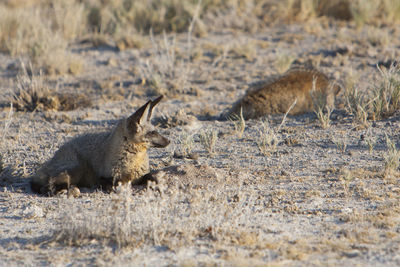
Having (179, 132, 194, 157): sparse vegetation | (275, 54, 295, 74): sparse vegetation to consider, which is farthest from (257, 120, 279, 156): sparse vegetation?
(275, 54, 295, 74): sparse vegetation

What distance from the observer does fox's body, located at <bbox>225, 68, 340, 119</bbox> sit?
34.3 ft

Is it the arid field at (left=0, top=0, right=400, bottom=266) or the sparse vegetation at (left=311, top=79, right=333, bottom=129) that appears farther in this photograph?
the sparse vegetation at (left=311, top=79, right=333, bottom=129)

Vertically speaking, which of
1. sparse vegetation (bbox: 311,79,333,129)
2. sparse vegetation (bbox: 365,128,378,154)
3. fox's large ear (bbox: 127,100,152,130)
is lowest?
sparse vegetation (bbox: 365,128,378,154)

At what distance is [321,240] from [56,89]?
8.45m

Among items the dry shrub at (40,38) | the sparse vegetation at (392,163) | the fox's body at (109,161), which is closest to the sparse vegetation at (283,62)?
the dry shrub at (40,38)

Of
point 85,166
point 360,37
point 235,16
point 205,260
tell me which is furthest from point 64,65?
point 205,260

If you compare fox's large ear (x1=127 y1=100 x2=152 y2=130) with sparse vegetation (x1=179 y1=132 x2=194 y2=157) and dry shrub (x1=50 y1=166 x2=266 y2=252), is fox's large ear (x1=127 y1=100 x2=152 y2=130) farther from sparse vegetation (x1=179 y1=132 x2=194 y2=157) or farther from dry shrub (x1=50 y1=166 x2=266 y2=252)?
dry shrub (x1=50 y1=166 x2=266 y2=252)

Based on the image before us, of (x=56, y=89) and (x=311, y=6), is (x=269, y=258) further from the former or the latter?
(x=311, y=6)

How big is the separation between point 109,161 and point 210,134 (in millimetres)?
2110

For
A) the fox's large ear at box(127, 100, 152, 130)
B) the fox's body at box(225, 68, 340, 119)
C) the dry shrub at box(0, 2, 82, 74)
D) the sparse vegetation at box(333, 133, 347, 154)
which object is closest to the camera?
the fox's large ear at box(127, 100, 152, 130)

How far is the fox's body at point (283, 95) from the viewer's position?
1046cm

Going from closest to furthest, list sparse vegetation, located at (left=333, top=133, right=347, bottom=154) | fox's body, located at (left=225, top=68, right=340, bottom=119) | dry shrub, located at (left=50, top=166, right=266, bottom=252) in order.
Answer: dry shrub, located at (left=50, top=166, right=266, bottom=252) → sparse vegetation, located at (left=333, top=133, right=347, bottom=154) → fox's body, located at (left=225, top=68, right=340, bottom=119)

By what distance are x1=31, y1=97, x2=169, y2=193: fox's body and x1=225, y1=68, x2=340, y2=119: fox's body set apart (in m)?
3.24

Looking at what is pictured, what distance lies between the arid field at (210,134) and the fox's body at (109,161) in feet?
0.81
